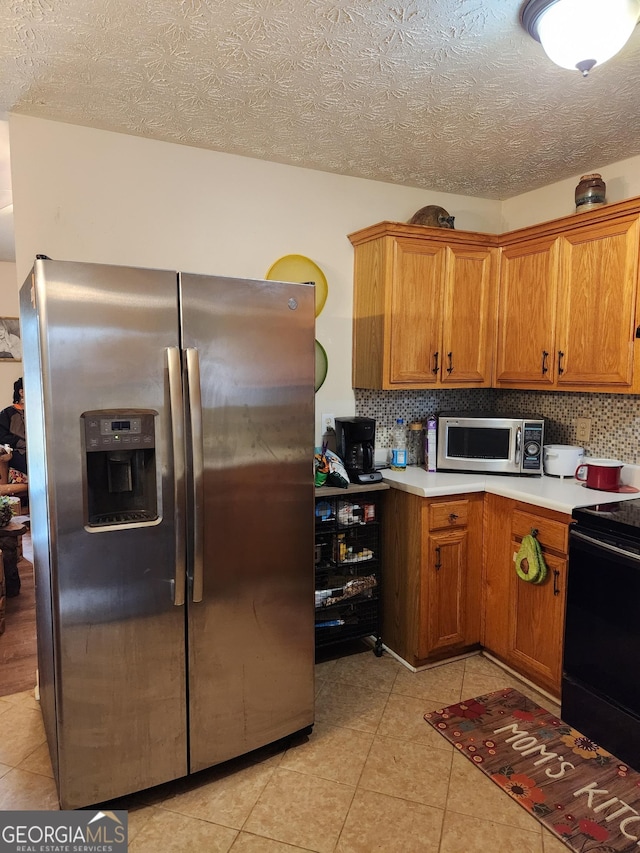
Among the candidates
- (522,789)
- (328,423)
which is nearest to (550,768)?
(522,789)

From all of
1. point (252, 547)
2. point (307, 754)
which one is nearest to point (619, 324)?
point (252, 547)

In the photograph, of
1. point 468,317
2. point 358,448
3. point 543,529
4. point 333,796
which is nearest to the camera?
point 333,796

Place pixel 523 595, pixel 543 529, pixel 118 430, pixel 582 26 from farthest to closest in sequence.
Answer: pixel 523 595, pixel 543 529, pixel 118 430, pixel 582 26

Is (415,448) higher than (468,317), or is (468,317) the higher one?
(468,317)

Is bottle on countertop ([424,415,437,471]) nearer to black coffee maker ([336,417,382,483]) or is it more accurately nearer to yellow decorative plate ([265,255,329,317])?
black coffee maker ([336,417,382,483])

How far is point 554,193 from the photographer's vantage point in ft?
10.2

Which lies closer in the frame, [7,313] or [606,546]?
[606,546]

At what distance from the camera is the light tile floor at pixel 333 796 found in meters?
1.75

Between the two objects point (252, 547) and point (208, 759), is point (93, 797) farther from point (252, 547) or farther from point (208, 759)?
point (252, 547)

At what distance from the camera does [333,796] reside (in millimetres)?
1930

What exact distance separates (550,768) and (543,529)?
0.90 metres

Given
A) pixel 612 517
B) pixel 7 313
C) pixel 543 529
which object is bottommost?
pixel 543 529

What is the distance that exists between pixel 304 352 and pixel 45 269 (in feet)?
2.83

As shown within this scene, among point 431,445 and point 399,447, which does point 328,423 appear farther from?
point 431,445
